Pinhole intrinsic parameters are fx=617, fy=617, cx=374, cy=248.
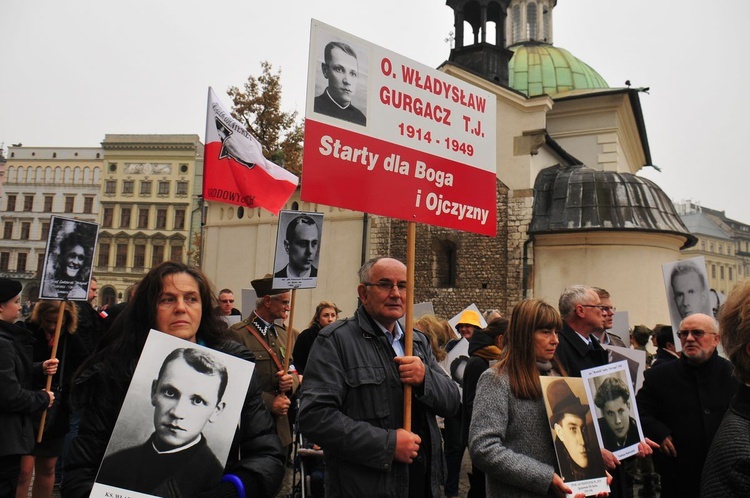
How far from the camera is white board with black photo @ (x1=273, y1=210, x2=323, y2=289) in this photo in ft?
20.5

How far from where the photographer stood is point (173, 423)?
220 cm

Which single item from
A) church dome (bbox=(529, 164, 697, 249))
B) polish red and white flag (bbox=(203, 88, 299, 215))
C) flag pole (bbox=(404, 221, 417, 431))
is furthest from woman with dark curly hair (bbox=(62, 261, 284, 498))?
church dome (bbox=(529, 164, 697, 249))

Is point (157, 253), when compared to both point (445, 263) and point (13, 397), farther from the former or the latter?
point (13, 397)

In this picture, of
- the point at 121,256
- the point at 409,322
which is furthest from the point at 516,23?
the point at 121,256

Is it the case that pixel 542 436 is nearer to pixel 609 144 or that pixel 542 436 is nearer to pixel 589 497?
pixel 589 497

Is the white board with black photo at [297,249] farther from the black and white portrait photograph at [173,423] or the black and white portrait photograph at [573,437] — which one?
the black and white portrait photograph at [173,423]

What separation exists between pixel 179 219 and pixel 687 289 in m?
55.0

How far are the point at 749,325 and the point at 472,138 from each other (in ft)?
7.60

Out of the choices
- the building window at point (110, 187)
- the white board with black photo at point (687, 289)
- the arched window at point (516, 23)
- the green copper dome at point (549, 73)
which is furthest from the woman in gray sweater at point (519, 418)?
the building window at point (110, 187)

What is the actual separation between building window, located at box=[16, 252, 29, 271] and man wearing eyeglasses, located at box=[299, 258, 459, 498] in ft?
228

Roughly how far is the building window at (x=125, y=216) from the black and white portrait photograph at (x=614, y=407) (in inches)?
2374

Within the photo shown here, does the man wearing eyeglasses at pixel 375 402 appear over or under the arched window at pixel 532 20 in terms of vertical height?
under

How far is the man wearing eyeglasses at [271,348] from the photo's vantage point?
17.3ft

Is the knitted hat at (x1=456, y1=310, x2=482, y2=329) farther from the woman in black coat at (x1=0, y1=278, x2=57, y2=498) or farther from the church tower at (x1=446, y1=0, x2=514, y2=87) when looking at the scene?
the church tower at (x1=446, y1=0, x2=514, y2=87)
